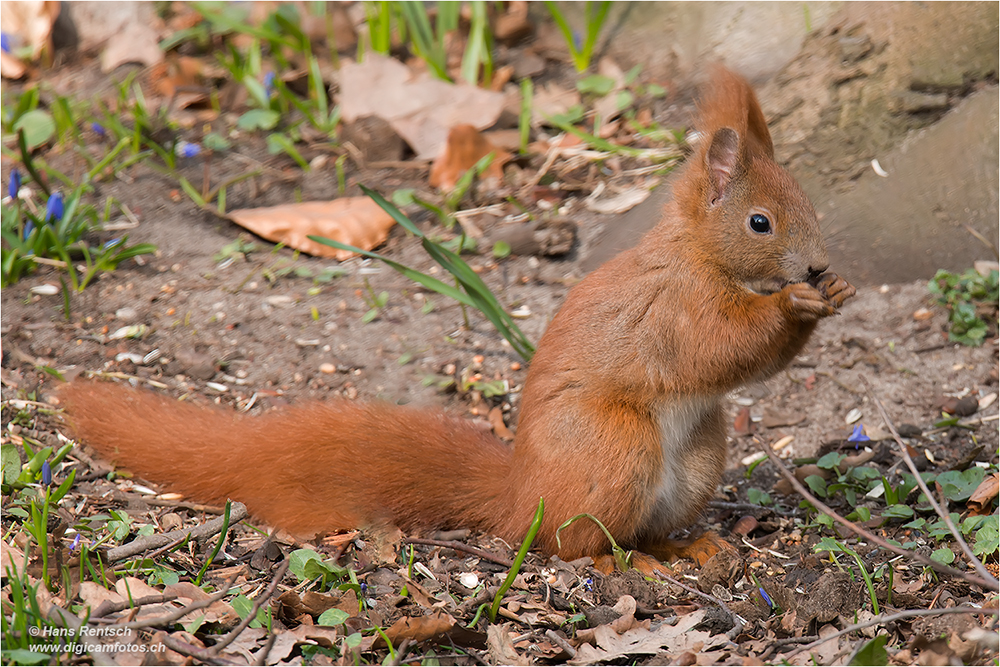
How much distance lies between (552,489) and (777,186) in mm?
1011

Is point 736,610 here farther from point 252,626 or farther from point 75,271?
point 75,271

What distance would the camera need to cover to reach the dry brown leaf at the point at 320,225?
408cm

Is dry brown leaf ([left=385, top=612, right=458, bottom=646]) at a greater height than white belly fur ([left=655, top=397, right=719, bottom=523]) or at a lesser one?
lesser

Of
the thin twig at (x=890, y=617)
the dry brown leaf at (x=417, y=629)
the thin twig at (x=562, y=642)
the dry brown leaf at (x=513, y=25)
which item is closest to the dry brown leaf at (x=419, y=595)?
the dry brown leaf at (x=417, y=629)

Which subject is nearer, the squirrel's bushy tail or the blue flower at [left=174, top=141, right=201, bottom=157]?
the squirrel's bushy tail

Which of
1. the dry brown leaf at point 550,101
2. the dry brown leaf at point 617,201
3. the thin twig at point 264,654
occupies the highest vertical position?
the dry brown leaf at point 550,101

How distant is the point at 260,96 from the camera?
497 cm

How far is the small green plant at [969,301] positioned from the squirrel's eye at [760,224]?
57.9 inches

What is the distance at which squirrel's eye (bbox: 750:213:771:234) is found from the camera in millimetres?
2514

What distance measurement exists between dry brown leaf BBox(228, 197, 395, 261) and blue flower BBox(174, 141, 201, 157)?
599mm

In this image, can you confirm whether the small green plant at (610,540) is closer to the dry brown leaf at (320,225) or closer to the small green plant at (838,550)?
the small green plant at (838,550)

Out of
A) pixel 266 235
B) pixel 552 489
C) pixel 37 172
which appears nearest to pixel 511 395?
pixel 552 489

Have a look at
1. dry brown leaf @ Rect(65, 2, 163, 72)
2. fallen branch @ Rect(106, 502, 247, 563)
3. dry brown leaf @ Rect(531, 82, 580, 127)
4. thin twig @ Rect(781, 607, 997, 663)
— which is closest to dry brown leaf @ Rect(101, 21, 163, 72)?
dry brown leaf @ Rect(65, 2, 163, 72)

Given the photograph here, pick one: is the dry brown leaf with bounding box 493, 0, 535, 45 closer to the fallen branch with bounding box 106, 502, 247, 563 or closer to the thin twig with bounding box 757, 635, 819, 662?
the fallen branch with bounding box 106, 502, 247, 563
